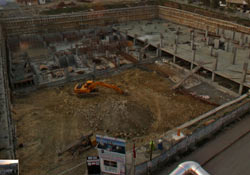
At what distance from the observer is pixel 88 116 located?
1599 cm

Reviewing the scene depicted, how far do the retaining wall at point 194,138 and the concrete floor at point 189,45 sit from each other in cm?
593

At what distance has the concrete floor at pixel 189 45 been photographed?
20.1 meters

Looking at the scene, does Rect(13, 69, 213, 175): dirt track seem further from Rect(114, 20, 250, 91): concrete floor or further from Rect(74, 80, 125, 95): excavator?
Rect(114, 20, 250, 91): concrete floor

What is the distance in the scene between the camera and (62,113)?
16.7 m

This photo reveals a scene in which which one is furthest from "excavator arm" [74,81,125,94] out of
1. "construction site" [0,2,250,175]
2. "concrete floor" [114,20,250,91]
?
"concrete floor" [114,20,250,91]

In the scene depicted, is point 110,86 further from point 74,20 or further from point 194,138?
point 74,20

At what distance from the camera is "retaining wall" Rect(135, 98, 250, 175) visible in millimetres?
9438

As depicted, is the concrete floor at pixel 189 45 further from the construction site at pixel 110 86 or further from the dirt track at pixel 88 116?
the dirt track at pixel 88 116

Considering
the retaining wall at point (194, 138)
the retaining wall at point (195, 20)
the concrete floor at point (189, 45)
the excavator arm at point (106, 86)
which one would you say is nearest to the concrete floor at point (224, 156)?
the retaining wall at point (194, 138)

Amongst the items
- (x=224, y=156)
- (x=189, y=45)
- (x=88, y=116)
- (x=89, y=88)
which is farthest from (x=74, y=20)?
(x=224, y=156)

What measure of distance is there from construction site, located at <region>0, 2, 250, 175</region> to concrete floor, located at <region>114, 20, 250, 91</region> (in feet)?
0.29

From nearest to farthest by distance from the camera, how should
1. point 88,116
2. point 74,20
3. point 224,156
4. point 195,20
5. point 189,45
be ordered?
point 224,156 < point 88,116 < point 189,45 < point 195,20 < point 74,20

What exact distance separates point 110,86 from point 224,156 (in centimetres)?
1041

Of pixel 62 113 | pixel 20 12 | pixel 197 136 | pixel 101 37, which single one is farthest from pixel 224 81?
pixel 20 12
